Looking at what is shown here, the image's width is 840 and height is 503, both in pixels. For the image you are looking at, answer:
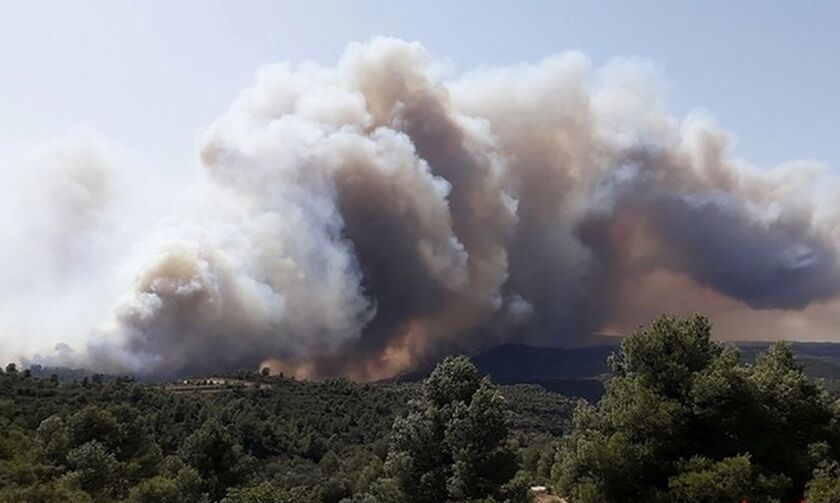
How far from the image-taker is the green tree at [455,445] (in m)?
27.2

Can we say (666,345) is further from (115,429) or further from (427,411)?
(115,429)

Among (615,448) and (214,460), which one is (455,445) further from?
(214,460)

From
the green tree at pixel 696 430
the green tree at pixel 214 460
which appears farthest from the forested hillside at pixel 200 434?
the green tree at pixel 696 430

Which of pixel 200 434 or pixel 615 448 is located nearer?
pixel 615 448

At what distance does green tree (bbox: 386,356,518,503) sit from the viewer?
27.2 metres

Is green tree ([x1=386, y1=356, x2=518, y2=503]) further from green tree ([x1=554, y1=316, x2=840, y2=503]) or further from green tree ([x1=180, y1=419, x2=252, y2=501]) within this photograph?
green tree ([x1=180, y1=419, x2=252, y2=501])

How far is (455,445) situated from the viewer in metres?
27.8

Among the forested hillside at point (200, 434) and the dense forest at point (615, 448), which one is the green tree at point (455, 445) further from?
the forested hillside at point (200, 434)

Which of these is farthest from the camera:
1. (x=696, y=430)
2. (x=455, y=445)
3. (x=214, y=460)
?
(x=214, y=460)

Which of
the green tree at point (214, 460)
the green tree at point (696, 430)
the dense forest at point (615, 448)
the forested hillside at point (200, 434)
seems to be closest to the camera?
the green tree at point (696, 430)

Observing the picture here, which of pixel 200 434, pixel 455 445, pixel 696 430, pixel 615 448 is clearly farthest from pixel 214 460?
pixel 696 430

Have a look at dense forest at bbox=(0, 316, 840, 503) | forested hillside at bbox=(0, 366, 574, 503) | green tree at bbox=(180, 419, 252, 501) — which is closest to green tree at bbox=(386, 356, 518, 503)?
dense forest at bbox=(0, 316, 840, 503)

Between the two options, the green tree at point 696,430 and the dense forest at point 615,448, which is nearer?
the green tree at point 696,430

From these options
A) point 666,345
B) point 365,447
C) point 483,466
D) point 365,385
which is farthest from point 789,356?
point 365,385
